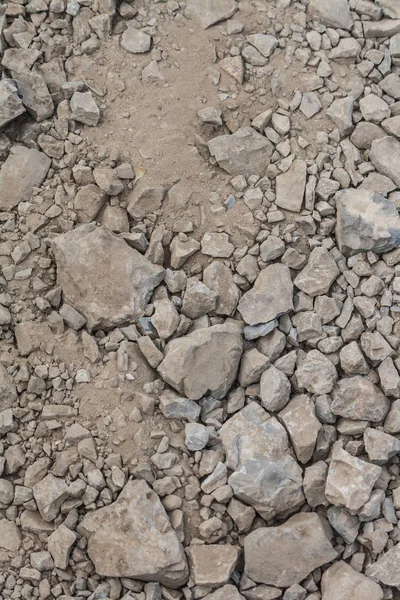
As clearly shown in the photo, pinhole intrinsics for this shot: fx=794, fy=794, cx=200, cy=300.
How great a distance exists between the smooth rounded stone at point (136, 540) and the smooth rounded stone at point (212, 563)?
5 centimetres

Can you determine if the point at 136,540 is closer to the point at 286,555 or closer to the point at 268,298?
the point at 286,555

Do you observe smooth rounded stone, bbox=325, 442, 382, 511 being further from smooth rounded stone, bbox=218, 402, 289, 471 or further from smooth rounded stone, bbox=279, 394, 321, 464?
smooth rounded stone, bbox=218, 402, 289, 471

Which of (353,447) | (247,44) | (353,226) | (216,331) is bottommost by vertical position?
(353,447)

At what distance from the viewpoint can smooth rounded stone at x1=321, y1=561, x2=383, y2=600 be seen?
3.35 m

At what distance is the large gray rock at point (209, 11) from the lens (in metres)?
4.45

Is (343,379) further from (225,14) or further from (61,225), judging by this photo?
(225,14)

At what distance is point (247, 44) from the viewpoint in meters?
4.43

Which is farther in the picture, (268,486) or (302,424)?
(302,424)

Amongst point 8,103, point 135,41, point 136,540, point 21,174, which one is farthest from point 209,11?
point 136,540

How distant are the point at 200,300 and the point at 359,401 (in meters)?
0.87

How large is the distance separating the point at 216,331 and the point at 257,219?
0.68 meters

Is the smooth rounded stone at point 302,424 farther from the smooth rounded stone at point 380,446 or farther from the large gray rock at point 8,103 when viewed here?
the large gray rock at point 8,103

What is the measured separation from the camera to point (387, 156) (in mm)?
4145

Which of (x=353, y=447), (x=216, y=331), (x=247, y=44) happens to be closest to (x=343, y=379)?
(x=353, y=447)
